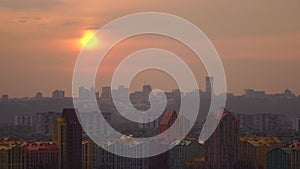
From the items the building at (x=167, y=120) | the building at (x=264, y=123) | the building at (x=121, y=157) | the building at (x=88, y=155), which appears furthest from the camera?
the building at (x=264, y=123)

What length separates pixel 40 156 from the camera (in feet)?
22.1

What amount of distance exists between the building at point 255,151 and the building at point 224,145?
3.7 inches

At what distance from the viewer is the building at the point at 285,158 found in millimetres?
6594

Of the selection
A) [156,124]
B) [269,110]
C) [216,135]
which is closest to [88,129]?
[156,124]

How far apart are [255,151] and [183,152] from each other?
80 centimetres

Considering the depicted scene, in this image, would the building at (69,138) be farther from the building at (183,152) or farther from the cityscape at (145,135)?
the building at (183,152)

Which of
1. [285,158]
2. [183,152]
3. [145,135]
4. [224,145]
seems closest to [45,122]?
[145,135]

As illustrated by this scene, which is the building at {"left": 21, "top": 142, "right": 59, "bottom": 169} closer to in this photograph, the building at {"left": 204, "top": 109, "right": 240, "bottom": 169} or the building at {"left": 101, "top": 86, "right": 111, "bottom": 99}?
the building at {"left": 101, "top": 86, "right": 111, "bottom": 99}

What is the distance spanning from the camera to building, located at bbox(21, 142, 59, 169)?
6.72 m

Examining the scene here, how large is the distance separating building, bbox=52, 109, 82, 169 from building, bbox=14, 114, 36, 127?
0.37 meters

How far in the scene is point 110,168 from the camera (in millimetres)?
7309

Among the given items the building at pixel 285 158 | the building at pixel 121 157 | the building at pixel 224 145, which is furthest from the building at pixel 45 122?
the building at pixel 285 158

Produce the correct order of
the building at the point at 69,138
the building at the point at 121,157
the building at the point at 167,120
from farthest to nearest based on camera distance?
the building at the point at 167,120 < the building at the point at 121,157 < the building at the point at 69,138

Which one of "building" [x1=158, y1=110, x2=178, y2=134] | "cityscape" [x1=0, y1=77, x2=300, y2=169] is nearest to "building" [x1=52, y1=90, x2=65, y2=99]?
"cityscape" [x1=0, y1=77, x2=300, y2=169]
